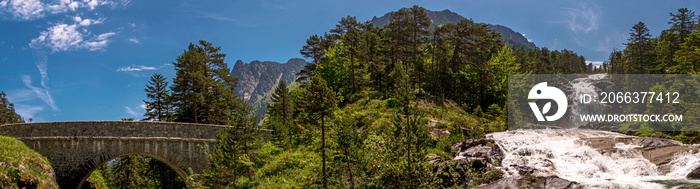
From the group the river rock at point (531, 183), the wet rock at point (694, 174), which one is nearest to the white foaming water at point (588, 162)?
the wet rock at point (694, 174)

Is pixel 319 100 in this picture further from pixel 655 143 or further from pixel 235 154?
pixel 655 143

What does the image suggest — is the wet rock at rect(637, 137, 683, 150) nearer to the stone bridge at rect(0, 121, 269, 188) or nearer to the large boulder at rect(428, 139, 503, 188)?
the large boulder at rect(428, 139, 503, 188)

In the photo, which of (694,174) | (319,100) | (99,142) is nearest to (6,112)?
(99,142)

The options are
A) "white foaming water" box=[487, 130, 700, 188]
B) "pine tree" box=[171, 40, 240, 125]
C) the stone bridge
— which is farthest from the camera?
"pine tree" box=[171, 40, 240, 125]

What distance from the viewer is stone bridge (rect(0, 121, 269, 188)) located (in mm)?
24859

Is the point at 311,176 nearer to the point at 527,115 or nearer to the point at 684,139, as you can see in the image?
the point at 684,139

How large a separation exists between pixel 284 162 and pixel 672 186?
2101 cm

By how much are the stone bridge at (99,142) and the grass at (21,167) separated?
50.4 inches

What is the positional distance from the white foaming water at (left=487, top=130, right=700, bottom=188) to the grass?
2575 centimetres

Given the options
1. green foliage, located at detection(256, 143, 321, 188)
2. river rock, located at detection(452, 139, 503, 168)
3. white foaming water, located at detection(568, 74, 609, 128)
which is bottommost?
green foliage, located at detection(256, 143, 321, 188)

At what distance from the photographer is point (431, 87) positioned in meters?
46.2

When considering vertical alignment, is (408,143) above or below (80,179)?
above

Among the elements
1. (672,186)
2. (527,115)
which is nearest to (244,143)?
(672,186)

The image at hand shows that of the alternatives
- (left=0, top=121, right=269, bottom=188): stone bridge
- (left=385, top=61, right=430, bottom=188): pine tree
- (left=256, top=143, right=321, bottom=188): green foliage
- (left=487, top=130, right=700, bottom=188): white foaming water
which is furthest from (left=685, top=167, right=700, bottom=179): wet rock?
(left=0, top=121, right=269, bottom=188): stone bridge
